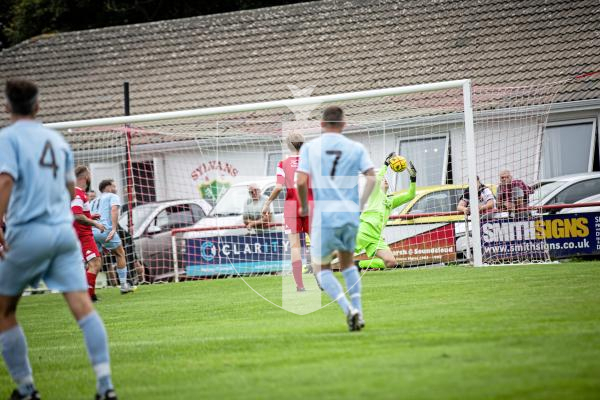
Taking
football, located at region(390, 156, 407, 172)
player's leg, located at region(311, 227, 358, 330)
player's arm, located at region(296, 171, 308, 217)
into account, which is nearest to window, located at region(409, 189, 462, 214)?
football, located at region(390, 156, 407, 172)

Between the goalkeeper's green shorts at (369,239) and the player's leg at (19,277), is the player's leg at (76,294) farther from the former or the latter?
the goalkeeper's green shorts at (369,239)

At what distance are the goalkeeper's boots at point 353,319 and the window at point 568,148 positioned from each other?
49.1ft

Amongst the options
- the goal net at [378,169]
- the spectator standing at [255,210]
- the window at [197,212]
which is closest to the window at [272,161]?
the goal net at [378,169]

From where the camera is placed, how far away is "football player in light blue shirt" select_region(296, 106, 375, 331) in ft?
29.9

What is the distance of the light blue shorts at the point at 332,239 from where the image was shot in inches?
359

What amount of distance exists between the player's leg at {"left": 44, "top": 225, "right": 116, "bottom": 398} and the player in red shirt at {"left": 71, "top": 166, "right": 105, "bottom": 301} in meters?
8.46

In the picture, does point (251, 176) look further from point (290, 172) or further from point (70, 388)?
point (70, 388)

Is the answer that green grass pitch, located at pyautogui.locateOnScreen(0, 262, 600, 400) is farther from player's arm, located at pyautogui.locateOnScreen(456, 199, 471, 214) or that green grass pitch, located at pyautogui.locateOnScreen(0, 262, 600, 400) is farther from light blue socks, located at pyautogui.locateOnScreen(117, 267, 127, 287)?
player's arm, located at pyautogui.locateOnScreen(456, 199, 471, 214)

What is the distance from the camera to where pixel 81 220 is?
14953 millimetres

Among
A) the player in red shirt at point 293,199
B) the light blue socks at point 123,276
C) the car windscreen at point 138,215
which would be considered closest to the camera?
the player in red shirt at point 293,199

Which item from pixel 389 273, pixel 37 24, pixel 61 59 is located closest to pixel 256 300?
pixel 389 273

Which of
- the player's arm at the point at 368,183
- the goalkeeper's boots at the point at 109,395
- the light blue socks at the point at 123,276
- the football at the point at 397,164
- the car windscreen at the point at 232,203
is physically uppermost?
the football at the point at 397,164

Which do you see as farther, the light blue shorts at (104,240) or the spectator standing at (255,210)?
the spectator standing at (255,210)

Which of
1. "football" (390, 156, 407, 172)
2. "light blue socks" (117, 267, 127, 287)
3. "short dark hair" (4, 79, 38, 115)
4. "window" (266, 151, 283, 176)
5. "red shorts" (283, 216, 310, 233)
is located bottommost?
"light blue socks" (117, 267, 127, 287)
